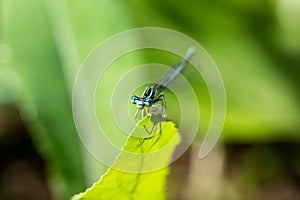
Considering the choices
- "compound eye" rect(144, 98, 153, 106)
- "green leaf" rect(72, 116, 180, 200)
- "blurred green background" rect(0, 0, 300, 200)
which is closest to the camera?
"green leaf" rect(72, 116, 180, 200)

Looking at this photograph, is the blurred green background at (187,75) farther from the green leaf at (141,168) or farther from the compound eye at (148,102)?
the green leaf at (141,168)

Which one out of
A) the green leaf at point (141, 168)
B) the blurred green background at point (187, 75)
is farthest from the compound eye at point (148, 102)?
the blurred green background at point (187, 75)

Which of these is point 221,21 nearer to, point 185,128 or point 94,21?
point 185,128

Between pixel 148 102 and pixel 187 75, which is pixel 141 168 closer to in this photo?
pixel 148 102

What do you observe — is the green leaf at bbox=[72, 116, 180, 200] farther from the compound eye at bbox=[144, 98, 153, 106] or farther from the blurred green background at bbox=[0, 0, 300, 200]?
the blurred green background at bbox=[0, 0, 300, 200]

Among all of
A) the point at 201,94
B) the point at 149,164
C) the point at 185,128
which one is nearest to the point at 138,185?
the point at 149,164

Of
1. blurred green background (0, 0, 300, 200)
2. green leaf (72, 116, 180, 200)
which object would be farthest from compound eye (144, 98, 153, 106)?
blurred green background (0, 0, 300, 200)
